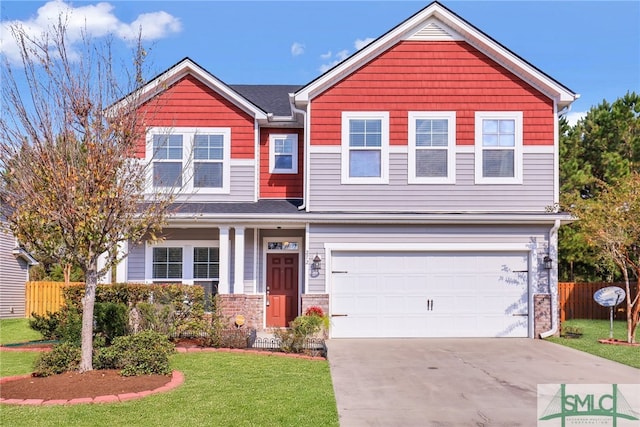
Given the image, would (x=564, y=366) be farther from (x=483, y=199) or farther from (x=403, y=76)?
(x=403, y=76)

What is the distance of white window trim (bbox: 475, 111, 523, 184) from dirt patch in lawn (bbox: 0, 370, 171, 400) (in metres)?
9.53

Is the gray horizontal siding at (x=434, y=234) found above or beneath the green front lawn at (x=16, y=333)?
above

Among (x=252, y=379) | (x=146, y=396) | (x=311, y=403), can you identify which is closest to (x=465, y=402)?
(x=311, y=403)

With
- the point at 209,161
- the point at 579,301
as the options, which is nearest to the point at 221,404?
the point at 209,161

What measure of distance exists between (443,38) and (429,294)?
21.8 ft

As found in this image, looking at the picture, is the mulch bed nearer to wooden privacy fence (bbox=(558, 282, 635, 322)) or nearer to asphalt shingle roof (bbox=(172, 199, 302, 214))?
wooden privacy fence (bbox=(558, 282, 635, 322))

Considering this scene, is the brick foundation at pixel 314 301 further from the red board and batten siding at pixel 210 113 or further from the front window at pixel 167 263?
the red board and batten siding at pixel 210 113

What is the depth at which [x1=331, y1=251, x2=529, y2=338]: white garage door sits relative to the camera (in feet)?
49.9

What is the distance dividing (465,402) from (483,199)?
7.79m

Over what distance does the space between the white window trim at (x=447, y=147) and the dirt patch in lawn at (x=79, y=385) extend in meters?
8.49

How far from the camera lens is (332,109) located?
50.6ft

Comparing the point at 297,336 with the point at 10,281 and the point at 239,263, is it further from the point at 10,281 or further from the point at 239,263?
the point at 10,281

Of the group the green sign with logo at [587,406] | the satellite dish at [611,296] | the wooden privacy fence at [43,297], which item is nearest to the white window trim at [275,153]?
the satellite dish at [611,296]

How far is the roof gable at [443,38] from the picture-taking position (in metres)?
15.2
